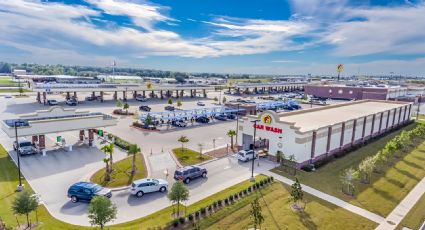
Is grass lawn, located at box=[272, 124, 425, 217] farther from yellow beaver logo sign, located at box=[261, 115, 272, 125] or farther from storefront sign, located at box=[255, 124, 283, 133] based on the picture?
yellow beaver logo sign, located at box=[261, 115, 272, 125]

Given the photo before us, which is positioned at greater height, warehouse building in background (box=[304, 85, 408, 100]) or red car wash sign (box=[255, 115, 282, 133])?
warehouse building in background (box=[304, 85, 408, 100])

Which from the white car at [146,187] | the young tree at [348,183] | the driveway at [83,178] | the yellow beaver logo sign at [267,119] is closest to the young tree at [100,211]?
the driveway at [83,178]

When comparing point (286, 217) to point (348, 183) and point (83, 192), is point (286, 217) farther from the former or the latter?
point (83, 192)

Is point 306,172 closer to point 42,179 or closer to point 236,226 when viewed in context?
point 236,226

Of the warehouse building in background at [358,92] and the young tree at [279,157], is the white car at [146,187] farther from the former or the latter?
the warehouse building in background at [358,92]

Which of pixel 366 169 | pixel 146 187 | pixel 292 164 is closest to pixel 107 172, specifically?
pixel 146 187

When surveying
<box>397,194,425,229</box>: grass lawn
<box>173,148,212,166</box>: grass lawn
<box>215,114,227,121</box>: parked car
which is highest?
<box>215,114,227,121</box>: parked car

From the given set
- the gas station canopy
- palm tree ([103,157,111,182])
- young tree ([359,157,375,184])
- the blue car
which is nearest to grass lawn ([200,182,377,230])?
young tree ([359,157,375,184])
